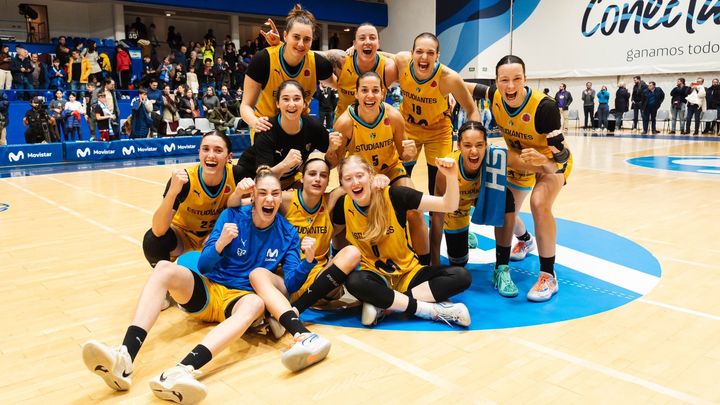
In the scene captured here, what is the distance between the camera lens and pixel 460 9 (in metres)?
23.9

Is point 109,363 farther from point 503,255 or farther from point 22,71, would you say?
point 22,71

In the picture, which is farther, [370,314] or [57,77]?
[57,77]

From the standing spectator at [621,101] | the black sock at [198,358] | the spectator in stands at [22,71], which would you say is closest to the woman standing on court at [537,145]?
the black sock at [198,358]

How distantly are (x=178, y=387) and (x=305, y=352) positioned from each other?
1.98ft

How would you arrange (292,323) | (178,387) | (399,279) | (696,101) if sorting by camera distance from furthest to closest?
(696,101), (399,279), (292,323), (178,387)

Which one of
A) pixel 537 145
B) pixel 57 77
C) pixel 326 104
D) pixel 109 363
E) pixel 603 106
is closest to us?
pixel 109 363

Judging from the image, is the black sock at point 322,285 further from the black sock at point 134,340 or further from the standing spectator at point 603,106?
the standing spectator at point 603,106

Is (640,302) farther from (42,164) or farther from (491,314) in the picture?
(42,164)

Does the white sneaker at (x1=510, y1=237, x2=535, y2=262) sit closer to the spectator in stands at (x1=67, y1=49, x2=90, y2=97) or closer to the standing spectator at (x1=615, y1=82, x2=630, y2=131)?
the spectator in stands at (x1=67, y1=49, x2=90, y2=97)

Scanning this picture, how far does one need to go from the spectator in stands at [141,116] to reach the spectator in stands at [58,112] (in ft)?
5.04

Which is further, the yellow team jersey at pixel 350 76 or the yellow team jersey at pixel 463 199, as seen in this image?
the yellow team jersey at pixel 350 76

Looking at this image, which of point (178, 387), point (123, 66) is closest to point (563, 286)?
point (178, 387)

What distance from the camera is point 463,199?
160 inches

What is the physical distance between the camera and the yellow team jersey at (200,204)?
144 inches
